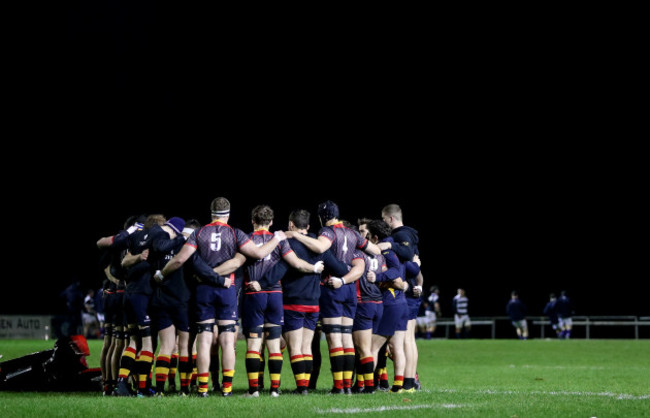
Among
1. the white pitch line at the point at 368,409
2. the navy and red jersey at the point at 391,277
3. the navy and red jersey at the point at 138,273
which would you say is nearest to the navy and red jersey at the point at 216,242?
the navy and red jersey at the point at 138,273

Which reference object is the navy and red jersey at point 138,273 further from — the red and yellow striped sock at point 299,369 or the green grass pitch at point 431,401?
the red and yellow striped sock at point 299,369

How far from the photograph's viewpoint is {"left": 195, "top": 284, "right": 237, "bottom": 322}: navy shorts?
11.5 metres

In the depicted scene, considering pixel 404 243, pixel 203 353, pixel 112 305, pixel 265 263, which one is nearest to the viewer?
pixel 203 353

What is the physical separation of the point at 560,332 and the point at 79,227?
98.6 ft

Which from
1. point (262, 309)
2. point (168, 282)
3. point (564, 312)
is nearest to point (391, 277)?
point (262, 309)

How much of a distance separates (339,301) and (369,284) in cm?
69

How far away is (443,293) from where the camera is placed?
5506 centimetres

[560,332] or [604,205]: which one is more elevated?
[604,205]

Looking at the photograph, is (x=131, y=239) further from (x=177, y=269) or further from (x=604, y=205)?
(x=604, y=205)

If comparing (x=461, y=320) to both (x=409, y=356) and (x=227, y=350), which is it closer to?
(x=409, y=356)

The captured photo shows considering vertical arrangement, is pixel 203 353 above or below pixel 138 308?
below

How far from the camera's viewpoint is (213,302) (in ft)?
38.0

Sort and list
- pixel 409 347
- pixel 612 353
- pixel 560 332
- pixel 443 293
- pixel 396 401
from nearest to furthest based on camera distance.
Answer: pixel 396 401, pixel 409 347, pixel 612 353, pixel 560 332, pixel 443 293

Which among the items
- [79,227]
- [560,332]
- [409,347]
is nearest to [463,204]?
[560,332]
